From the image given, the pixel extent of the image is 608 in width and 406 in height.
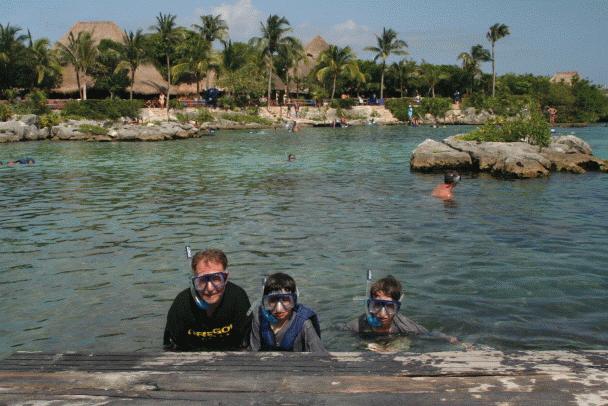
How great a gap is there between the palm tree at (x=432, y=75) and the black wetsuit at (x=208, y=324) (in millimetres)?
79233

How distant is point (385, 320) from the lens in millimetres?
6207

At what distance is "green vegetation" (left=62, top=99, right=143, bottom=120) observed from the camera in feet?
→ 183

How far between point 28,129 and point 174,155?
773 inches

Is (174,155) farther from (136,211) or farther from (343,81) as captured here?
(343,81)

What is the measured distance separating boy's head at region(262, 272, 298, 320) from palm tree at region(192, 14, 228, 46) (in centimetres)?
6837

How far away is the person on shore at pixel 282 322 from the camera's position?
509cm

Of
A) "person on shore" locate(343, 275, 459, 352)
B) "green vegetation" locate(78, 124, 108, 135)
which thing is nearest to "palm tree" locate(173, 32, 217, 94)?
"green vegetation" locate(78, 124, 108, 135)

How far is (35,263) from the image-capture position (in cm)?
1010

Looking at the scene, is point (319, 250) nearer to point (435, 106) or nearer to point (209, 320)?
point (209, 320)

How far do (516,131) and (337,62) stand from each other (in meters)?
48.0

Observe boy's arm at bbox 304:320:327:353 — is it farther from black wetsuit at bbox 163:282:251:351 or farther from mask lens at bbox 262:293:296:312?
black wetsuit at bbox 163:282:251:351

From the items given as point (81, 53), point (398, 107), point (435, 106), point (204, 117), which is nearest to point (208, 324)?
point (204, 117)

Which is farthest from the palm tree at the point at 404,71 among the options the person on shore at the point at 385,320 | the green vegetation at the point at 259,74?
the person on shore at the point at 385,320

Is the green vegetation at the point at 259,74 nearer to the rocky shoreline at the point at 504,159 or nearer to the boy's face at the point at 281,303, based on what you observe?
the rocky shoreline at the point at 504,159
